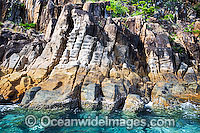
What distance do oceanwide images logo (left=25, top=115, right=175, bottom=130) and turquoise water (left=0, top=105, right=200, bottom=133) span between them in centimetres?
23

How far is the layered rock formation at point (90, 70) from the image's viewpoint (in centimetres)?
1072

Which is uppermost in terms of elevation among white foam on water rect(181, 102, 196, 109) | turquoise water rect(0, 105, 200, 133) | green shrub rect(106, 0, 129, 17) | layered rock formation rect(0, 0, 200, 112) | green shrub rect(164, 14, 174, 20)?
green shrub rect(106, 0, 129, 17)

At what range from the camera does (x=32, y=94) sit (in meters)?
10.2

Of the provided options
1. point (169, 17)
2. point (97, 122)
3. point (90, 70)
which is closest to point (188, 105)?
point (97, 122)

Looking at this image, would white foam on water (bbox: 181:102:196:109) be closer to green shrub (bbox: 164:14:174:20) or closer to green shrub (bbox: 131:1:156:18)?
green shrub (bbox: 131:1:156:18)

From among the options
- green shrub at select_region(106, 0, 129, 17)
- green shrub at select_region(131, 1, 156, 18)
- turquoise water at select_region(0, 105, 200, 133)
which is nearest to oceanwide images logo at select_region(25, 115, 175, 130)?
turquoise water at select_region(0, 105, 200, 133)

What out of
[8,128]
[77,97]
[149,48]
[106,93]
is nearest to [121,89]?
→ [106,93]

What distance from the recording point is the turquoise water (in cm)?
753

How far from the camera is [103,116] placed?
30.6 feet

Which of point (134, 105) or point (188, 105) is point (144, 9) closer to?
point (188, 105)

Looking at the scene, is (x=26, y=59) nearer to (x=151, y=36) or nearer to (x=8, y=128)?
(x=8, y=128)

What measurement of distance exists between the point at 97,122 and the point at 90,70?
5662 millimetres

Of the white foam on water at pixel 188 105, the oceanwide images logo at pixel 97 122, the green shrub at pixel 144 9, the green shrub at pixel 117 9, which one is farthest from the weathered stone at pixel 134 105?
the green shrub at pixel 117 9

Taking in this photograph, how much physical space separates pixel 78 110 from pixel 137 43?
17.2 meters
